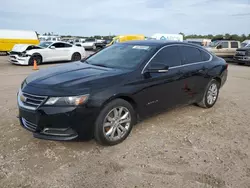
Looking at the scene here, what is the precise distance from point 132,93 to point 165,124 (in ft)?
4.06

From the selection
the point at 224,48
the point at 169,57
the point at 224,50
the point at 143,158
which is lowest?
the point at 143,158

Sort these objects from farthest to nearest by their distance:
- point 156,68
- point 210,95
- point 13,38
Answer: point 13,38, point 210,95, point 156,68

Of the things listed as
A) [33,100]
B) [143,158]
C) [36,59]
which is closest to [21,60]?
[36,59]

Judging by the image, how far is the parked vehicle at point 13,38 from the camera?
20391 millimetres

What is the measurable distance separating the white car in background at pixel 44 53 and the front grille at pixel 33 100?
430 inches

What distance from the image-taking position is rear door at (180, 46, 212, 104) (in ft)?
15.1

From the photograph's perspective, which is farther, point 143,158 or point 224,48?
point 224,48

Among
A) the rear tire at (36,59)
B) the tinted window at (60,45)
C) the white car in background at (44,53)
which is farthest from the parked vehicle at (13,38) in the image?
the rear tire at (36,59)

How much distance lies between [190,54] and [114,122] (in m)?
2.42

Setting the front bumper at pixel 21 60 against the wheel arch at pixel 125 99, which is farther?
the front bumper at pixel 21 60

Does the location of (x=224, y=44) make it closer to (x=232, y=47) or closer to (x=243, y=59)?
(x=232, y=47)

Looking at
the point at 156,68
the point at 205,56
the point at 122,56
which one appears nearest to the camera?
the point at 156,68

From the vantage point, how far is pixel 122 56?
4234 mm

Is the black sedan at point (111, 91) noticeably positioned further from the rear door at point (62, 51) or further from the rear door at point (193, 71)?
the rear door at point (62, 51)
